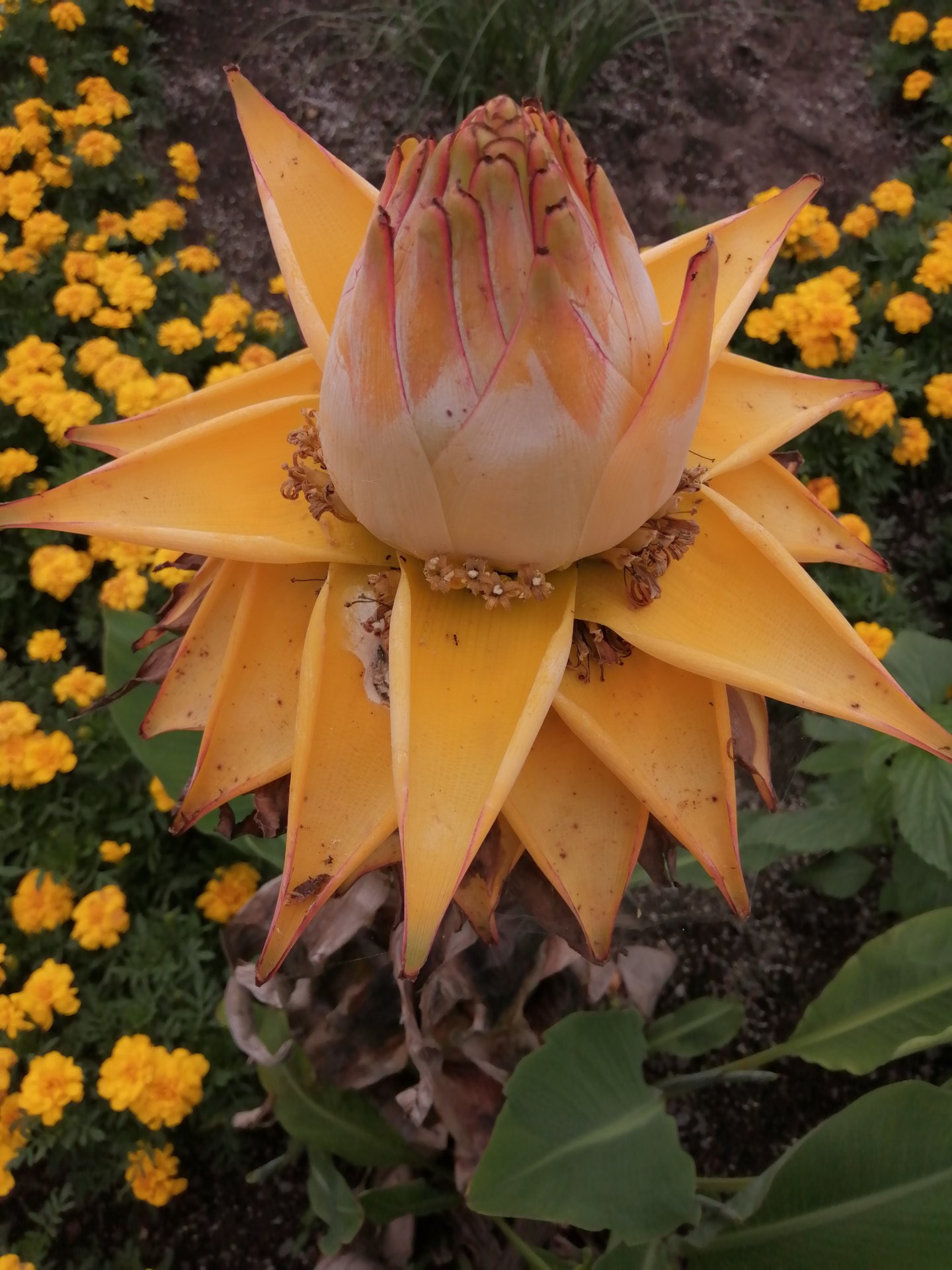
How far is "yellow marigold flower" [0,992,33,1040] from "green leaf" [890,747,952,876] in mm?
1172

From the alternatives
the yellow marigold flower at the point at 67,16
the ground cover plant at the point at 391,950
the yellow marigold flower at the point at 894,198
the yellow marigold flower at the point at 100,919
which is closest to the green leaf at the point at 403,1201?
the ground cover plant at the point at 391,950

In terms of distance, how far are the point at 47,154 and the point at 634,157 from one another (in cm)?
139

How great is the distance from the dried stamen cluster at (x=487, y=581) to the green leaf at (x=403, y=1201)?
34.8 inches

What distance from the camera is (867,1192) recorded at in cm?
86

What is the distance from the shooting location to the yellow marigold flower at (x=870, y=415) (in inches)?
66.7

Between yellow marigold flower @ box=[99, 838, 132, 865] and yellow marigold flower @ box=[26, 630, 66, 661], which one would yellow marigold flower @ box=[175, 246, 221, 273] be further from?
yellow marigold flower @ box=[99, 838, 132, 865]

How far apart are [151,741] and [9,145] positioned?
5.08 ft

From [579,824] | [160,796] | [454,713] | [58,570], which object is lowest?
[160,796]

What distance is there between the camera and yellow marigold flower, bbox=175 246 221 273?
195 cm

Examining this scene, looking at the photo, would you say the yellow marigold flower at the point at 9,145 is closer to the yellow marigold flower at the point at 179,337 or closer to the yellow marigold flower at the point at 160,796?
the yellow marigold flower at the point at 179,337

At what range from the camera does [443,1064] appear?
1.13m

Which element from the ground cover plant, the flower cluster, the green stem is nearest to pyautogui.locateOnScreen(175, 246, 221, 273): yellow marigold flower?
the ground cover plant

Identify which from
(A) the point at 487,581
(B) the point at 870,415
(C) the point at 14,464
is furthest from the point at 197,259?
(A) the point at 487,581

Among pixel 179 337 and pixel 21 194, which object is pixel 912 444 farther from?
pixel 21 194
